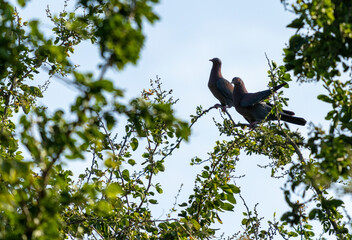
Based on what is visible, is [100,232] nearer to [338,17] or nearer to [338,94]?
[338,94]

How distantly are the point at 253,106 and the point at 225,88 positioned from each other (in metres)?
1.39

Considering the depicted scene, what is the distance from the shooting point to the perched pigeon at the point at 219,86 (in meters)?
8.66

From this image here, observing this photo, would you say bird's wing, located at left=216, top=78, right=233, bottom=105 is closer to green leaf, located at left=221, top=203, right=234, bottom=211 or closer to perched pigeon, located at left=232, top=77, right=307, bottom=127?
perched pigeon, located at left=232, top=77, right=307, bottom=127

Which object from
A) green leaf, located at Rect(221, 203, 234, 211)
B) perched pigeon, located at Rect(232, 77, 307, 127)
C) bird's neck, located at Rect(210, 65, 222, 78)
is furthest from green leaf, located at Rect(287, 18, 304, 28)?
bird's neck, located at Rect(210, 65, 222, 78)

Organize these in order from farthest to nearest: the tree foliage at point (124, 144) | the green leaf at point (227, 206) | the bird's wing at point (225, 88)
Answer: the bird's wing at point (225, 88)
the green leaf at point (227, 206)
the tree foliage at point (124, 144)

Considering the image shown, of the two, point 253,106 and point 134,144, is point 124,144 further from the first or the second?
point 253,106

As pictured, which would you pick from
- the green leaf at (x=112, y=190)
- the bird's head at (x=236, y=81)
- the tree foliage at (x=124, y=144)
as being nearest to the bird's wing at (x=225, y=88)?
the bird's head at (x=236, y=81)

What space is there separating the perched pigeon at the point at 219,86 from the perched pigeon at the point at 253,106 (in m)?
0.54

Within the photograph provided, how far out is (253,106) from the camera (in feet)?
24.6

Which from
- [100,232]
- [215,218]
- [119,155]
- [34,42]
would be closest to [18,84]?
[119,155]

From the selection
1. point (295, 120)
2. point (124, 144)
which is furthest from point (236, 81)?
point (124, 144)

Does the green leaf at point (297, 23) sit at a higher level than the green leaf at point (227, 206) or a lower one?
higher

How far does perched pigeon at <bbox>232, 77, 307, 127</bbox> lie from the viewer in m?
6.89

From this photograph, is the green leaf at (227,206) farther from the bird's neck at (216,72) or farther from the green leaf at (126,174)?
the bird's neck at (216,72)
